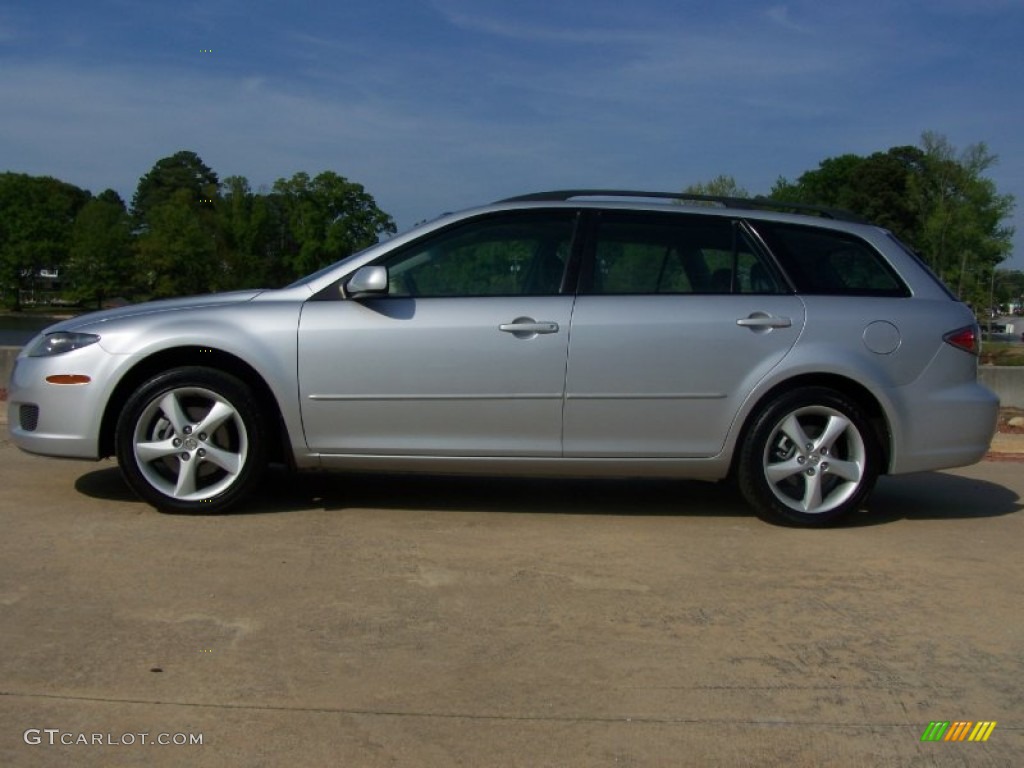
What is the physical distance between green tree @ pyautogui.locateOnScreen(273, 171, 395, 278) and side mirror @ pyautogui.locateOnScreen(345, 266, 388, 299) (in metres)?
26.0

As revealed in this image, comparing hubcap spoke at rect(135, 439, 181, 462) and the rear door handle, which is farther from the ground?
the rear door handle

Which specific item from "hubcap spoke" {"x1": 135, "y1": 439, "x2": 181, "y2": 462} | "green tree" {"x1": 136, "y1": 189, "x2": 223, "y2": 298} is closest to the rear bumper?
"hubcap spoke" {"x1": 135, "y1": 439, "x2": 181, "y2": 462}

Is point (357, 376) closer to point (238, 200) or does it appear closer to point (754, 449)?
point (754, 449)

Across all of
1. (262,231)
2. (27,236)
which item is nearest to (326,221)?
(262,231)

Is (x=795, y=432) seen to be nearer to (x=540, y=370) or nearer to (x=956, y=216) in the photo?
(x=540, y=370)

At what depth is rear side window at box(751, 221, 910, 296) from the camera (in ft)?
18.2

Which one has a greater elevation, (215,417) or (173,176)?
(173,176)

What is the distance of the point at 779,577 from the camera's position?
4590 mm

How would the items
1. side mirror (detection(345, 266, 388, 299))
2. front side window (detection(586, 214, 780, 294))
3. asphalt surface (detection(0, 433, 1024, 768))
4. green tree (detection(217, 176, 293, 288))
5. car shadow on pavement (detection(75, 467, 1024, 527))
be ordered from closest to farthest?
1. asphalt surface (detection(0, 433, 1024, 768))
2. side mirror (detection(345, 266, 388, 299))
3. front side window (detection(586, 214, 780, 294))
4. car shadow on pavement (detection(75, 467, 1024, 527))
5. green tree (detection(217, 176, 293, 288))

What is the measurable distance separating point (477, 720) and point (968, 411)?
348 cm

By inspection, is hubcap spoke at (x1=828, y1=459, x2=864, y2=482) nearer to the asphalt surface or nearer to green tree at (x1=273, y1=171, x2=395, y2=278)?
the asphalt surface

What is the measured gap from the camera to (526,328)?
5238 millimetres

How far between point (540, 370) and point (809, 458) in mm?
1416

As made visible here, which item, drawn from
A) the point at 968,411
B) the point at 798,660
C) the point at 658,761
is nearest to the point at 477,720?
the point at 658,761
